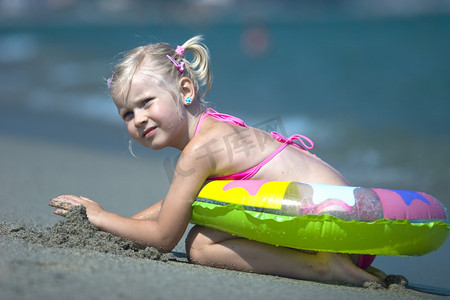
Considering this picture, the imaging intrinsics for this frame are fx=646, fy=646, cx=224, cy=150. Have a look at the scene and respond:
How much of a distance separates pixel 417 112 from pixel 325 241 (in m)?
7.20

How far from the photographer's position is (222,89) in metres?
12.3

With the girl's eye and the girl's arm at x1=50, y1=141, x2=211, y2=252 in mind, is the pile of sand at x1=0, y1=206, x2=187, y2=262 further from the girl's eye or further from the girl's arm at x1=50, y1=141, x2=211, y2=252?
Result: the girl's eye

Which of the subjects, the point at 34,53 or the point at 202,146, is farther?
the point at 34,53

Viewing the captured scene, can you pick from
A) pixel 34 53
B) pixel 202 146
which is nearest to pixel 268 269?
pixel 202 146

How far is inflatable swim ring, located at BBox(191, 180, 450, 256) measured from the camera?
3.31 metres

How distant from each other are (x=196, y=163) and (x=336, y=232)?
866 millimetres

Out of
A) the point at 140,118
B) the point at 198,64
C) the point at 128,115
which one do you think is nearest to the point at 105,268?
the point at 140,118

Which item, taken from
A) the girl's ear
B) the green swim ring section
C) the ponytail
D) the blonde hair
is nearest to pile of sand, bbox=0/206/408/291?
the green swim ring section

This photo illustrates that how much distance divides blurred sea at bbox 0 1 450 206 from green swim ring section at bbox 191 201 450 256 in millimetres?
1705

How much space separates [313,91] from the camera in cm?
1209

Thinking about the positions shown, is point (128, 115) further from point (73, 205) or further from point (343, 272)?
point (343, 272)

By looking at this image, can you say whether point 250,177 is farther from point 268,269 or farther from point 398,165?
point 398,165

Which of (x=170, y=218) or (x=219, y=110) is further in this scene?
(x=219, y=110)

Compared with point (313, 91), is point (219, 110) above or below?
below
